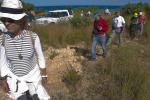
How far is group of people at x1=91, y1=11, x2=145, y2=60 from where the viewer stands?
16.1 m

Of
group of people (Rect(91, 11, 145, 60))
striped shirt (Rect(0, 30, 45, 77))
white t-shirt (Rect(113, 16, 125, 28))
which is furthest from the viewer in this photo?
white t-shirt (Rect(113, 16, 125, 28))

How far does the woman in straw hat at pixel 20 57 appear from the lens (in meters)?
5.83

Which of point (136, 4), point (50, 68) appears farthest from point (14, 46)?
point (136, 4)

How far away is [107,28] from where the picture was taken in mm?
16547

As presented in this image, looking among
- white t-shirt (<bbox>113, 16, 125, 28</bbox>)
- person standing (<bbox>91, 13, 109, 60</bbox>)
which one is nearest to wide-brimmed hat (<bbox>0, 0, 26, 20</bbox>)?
person standing (<bbox>91, 13, 109, 60</bbox>)

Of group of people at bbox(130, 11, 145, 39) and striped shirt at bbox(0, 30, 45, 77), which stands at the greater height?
striped shirt at bbox(0, 30, 45, 77)

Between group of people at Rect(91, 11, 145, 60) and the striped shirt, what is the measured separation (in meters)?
10.1

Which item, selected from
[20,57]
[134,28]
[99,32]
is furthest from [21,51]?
[134,28]

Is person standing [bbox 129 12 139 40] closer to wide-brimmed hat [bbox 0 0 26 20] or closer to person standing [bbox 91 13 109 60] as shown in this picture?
person standing [bbox 91 13 109 60]

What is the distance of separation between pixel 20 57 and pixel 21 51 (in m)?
0.07

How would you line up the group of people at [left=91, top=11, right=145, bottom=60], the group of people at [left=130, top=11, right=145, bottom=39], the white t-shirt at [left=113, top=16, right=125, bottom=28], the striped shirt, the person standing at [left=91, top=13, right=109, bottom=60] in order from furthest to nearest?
the group of people at [left=130, top=11, right=145, bottom=39] → the white t-shirt at [left=113, top=16, right=125, bottom=28] → the group of people at [left=91, top=11, right=145, bottom=60] → the person standing at [left=91, top=13, right=109, bottom=60] → the striped shirt

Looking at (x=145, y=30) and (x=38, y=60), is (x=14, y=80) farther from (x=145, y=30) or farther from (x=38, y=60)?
(x=145, y=30)

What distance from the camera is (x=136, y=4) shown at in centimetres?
5003

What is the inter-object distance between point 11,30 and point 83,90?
4.18m
